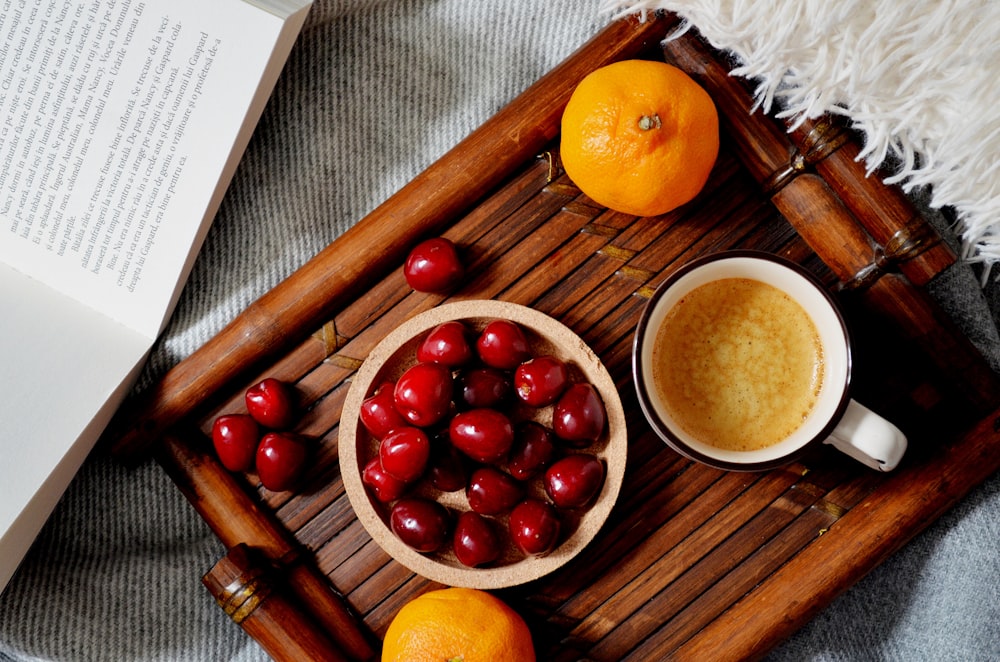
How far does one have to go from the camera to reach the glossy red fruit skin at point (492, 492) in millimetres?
660

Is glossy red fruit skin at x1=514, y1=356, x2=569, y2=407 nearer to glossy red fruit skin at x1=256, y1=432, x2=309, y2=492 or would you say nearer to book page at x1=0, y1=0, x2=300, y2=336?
glossy red fruit skin at x1=256, y1=432, x2=309, y2=492

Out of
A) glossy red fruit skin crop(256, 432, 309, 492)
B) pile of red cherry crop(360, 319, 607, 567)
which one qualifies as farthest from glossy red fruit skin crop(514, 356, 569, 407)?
glossy red fruit skin crop(256, 432, 309, 492)

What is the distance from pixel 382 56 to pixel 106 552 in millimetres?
547

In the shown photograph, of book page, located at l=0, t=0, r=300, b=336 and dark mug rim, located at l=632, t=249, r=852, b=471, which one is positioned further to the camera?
book page, located at l=0, t=0, r=300, b=336

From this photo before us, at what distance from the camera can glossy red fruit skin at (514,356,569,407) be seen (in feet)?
2.14

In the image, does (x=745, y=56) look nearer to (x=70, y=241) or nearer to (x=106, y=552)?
(x=70, y=241)

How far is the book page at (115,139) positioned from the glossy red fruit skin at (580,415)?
37cm

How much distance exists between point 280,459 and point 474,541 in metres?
0.18

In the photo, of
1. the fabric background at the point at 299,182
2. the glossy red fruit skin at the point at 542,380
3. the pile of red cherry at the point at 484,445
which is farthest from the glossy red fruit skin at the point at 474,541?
the fabric background at the point at 299,182

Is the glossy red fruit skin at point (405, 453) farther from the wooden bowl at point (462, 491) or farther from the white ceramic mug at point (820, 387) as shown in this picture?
the white ceramic mug at point (820, 387)

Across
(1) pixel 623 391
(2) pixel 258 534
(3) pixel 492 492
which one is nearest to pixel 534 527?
(3) pixel 492 492

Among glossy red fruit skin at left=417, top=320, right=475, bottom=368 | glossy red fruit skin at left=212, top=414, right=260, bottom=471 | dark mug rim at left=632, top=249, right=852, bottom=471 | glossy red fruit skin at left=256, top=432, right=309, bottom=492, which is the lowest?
glossy red fruit skin at left=212, top=414, right=260, bottom=471

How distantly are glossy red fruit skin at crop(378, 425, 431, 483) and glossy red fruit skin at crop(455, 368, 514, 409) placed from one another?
0.17 feet

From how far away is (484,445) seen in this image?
0.64 metres
